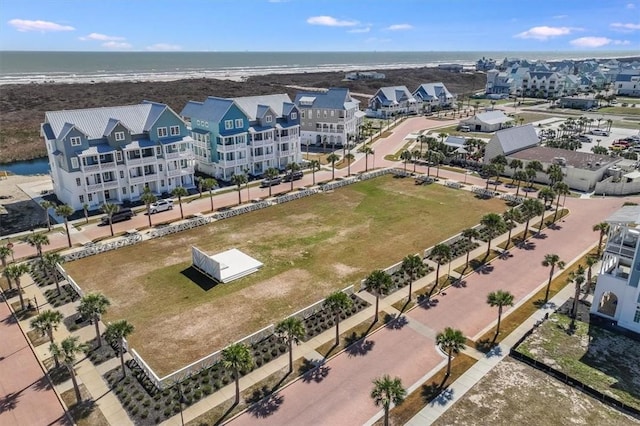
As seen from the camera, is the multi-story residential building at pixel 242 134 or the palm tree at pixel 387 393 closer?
the palm tree at pixel 387 393

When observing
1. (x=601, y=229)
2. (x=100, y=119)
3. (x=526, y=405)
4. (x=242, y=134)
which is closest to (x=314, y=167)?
(x=242, y=134)

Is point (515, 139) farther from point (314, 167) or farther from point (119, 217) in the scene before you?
point (119, 217)

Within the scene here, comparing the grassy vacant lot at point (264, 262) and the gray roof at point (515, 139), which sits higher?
the gray roof at point (515, 139)

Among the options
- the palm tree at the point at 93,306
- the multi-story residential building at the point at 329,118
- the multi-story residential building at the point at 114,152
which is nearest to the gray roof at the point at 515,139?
the multi-story residential building at the point at 329,118

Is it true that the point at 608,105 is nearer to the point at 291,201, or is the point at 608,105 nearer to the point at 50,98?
the point at 291,201

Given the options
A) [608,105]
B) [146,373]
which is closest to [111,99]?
[146,373]

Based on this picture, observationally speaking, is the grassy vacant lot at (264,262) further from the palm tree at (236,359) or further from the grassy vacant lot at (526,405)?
the grassy vacant lot at (526,405)
